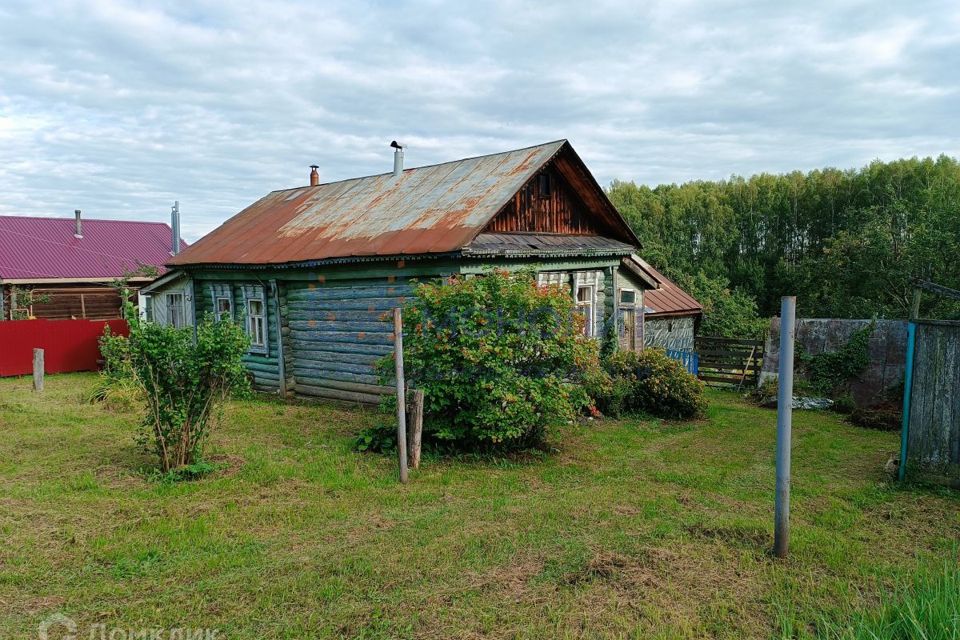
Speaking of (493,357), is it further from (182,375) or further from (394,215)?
(394,215)

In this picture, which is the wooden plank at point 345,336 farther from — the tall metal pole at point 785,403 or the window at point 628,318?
the tall metal pole at point 785,403

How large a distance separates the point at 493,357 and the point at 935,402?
5.51 m

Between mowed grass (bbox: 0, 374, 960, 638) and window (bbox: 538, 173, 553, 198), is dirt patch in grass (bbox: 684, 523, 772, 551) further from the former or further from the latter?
window (bbox: 538, 173, 553, 198)

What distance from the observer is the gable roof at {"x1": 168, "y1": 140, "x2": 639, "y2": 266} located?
12680 millimetres

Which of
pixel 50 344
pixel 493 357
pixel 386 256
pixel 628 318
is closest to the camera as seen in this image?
pixel 493 357

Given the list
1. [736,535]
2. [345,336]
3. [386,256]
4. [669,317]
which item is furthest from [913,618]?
[669,317]

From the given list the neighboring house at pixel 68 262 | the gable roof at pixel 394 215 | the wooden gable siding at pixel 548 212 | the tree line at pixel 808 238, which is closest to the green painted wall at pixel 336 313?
the gable roof at pixel 394 215

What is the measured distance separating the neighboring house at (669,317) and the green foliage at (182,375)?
14916 mm

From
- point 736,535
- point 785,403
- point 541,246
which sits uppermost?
point 541,246

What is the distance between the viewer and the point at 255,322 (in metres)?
16.5

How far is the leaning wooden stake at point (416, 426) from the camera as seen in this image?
8781 mm

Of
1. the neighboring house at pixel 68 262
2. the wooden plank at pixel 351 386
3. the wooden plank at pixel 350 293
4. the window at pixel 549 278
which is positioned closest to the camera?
the wooden plank at pixel 350 293

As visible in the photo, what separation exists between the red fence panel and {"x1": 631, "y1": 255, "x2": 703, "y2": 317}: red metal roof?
662 inches

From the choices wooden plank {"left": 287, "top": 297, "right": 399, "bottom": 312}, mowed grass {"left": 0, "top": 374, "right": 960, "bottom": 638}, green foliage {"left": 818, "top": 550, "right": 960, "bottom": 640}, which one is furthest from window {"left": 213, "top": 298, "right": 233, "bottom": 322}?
green foliage {"left": 818, "top": 550, "right": 960, "bottom": 640}
